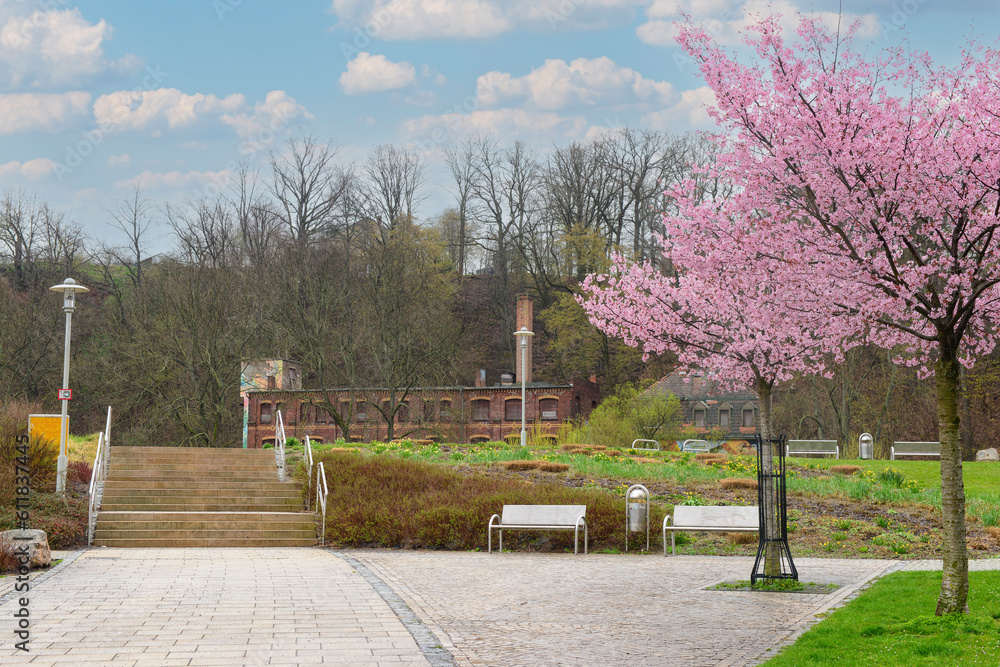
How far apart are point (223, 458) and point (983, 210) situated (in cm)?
1795

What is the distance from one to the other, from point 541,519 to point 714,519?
9.51ft

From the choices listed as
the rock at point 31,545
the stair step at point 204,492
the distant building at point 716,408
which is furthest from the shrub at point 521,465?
the distant building at point 716,408

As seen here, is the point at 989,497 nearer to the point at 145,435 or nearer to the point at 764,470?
the point at 764,470

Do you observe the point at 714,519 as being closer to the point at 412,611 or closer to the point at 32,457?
the point at 412,611

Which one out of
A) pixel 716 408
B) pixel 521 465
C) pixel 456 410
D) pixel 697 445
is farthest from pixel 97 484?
pixel 716 408

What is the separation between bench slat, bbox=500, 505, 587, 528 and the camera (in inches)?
587

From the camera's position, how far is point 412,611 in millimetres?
8758

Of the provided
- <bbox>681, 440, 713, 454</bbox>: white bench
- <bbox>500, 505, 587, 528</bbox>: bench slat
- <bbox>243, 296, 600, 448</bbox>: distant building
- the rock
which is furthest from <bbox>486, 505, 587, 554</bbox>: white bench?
<bbox>243, 296, 600, 448</bbox>: distant building

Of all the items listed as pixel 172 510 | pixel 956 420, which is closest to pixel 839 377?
pixel 172 510

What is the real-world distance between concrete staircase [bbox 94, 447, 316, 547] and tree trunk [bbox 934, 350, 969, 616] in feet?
37.6

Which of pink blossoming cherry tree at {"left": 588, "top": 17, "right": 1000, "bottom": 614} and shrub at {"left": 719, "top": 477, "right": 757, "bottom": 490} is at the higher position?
pink blossoming cherry tree at {"left": 588, "top": 17, "right": 1000, "bottom": 614}

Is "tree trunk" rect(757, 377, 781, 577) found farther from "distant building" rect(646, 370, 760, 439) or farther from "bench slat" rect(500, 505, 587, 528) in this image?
"distant building" rect(646, 370, 760, 439)

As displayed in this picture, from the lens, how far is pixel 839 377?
39.6m

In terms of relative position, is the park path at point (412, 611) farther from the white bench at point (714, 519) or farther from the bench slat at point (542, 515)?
the bench slat at point (542, 515)
